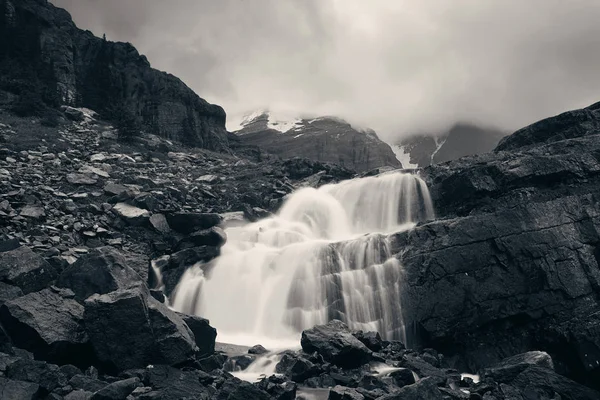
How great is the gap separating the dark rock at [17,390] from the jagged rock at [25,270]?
7903 millimetres

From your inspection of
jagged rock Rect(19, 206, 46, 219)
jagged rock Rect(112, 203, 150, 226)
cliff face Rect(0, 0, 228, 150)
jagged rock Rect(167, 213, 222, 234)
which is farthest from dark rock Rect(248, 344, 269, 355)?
cliff face Rect(0, 0, 228, 150)

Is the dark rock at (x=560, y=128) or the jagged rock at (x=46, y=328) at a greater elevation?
the dark rock at (x=560, y=128)

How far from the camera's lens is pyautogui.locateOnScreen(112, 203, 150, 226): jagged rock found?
3459 cm

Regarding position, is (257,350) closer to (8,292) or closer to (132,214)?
(8,292)

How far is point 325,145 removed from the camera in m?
121

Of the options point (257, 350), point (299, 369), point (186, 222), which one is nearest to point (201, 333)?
point (257, 350)

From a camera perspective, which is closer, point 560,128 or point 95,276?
point 95,276

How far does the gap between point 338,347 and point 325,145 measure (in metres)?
103

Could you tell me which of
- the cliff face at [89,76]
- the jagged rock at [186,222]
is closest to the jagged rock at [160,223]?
the jagged rock at [186,222]

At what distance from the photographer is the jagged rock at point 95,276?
2122 centimetres

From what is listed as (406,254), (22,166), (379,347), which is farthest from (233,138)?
(379,347)

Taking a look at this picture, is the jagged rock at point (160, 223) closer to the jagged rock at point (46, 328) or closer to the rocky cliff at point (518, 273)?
the jagged rock at point (46, 328)

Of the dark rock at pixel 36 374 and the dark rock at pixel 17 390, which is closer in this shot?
the dark rock at pixel 17 390

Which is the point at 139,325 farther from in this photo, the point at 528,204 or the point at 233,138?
the point at 233,138
